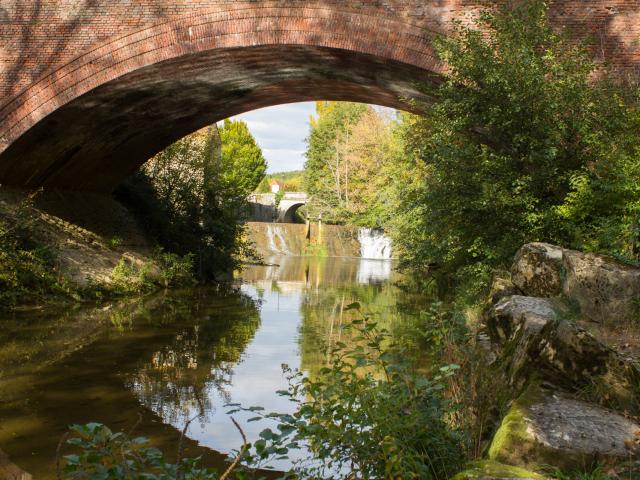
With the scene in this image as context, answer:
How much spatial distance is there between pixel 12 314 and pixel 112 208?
7624mm

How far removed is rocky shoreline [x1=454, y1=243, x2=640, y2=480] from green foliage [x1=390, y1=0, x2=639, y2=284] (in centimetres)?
192

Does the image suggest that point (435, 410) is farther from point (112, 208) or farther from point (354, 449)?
point (112, 208)

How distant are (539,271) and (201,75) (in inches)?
311

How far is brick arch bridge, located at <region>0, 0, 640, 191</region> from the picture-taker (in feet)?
32.9

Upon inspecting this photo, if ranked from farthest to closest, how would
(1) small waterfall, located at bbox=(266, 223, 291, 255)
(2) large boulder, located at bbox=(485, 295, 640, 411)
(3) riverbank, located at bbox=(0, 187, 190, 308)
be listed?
1. (1) small waterfall, located at bbox=(266, 223, 291, 255)
2. (3) riverbank, located at bbox=(0, 187, 190, 308)
3. (2) large boulder, located at bbox=(485, 295, 640, 411)

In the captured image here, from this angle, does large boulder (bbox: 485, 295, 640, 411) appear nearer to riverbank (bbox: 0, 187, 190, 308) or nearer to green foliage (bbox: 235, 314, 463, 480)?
green foliage (bbox: 235, 314, 463, 480)

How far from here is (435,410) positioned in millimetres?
3570

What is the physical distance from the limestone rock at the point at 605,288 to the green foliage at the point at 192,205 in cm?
1214

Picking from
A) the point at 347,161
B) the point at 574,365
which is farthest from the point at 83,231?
the point at 347,161

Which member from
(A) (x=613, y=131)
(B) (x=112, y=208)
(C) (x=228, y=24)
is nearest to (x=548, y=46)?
(A) (x=613, y=131)

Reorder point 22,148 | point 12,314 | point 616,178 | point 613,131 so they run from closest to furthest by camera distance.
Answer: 1. point 616,178
2. point 613,131
3. point 12,314
4. point 22,148

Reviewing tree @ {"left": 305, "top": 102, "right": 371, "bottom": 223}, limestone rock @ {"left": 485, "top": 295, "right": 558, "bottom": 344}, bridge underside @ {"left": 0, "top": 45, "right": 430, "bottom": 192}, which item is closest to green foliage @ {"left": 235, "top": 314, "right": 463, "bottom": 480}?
limestone rock @ {"left": 485, "top": 295, "right": 558, "bottom": 344}

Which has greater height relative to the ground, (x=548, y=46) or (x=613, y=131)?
(x=548, y=46)

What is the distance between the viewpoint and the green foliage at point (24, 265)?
35.3ft
